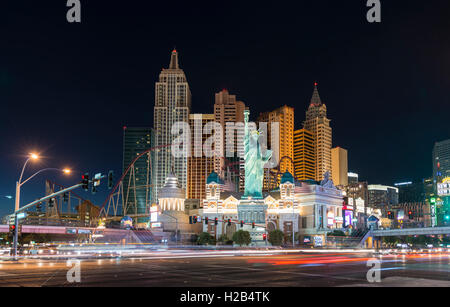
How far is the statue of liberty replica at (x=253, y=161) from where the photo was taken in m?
142

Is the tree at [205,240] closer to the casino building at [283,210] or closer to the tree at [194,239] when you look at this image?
the tree at [194,239]

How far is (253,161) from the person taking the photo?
142375 mm

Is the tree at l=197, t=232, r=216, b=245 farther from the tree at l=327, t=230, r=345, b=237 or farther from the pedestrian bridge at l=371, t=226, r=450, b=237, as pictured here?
the pedestrian bridge at l=371, t=226, r=450, b=237

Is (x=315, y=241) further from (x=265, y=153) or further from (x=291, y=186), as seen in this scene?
(x=265, y=153)

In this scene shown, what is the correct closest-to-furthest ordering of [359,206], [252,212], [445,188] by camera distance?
1. [252,212]
2. [445,188]
3. [359,206]

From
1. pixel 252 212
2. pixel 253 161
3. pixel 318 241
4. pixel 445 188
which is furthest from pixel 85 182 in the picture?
pixel 445 188

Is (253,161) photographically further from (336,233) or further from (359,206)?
(359,206)

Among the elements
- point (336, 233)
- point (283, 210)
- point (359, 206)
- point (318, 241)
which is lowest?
point (318, 241)

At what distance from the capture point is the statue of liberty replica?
5576 inches

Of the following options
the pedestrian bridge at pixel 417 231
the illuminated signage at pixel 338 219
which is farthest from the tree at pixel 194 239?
the pedestrian bridge at pixel 417 231

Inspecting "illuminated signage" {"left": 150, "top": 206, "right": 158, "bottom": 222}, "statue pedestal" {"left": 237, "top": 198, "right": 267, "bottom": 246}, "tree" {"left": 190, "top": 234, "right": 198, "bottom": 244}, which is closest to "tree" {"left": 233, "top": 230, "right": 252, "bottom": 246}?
"statue pedestal" {"left": 237, "top": 198, "right": 267, "bottom": 246}
